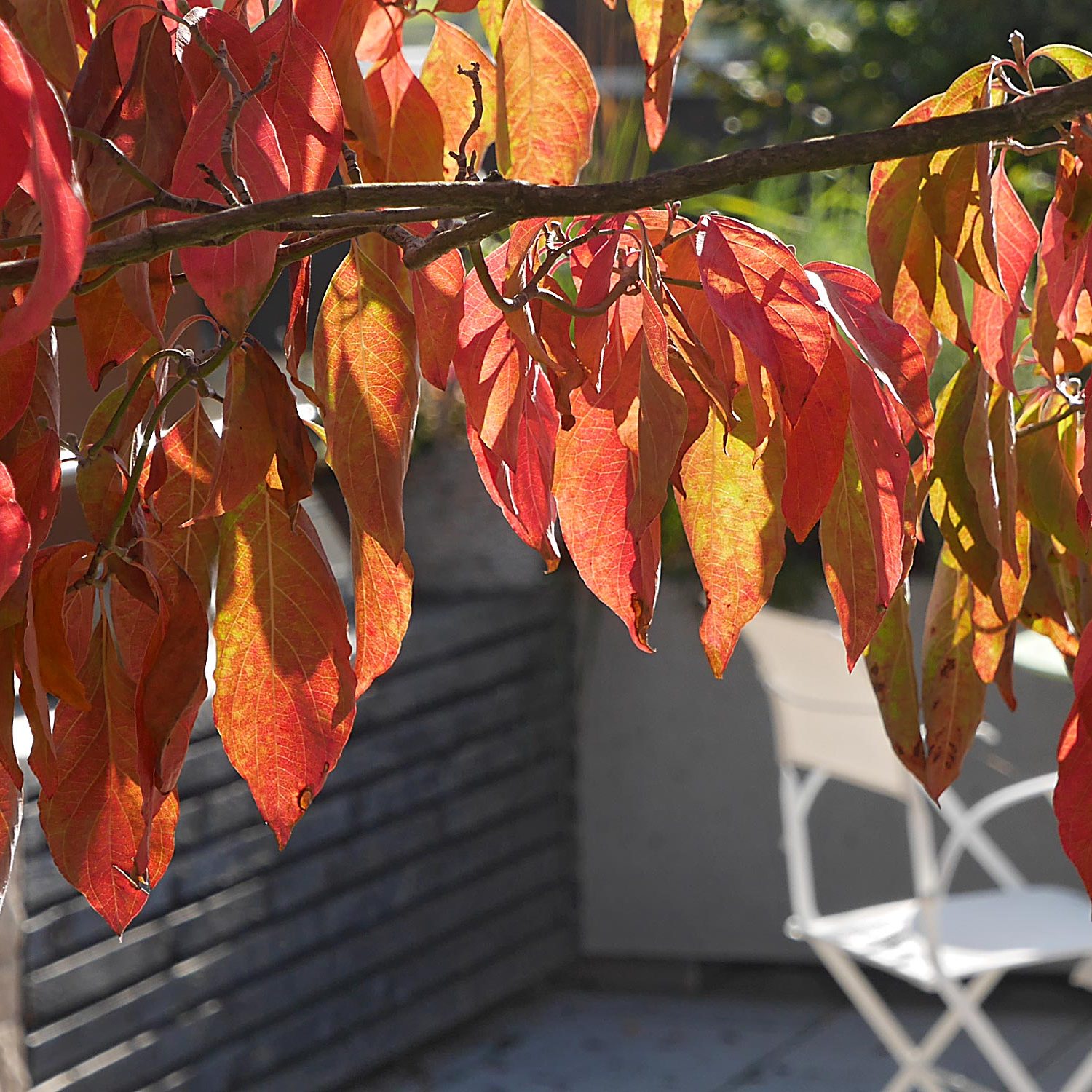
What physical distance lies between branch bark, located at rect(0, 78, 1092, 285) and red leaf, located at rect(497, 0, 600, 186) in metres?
0.21

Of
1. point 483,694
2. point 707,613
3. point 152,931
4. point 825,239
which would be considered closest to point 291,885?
point 152,931

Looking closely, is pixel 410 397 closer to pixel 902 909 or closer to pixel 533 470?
pixel 533 470

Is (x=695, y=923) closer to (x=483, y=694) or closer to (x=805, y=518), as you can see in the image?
(x=483, y=694)

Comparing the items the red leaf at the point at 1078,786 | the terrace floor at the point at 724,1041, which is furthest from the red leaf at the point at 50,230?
the terrace floor at the point at 724,1041

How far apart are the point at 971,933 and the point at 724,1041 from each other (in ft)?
2.73

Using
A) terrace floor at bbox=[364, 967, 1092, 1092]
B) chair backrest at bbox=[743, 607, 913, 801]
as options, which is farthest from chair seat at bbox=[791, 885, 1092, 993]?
terrace floor at bbox=[364, 967, 1092, 1092]

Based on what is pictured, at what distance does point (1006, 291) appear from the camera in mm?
511

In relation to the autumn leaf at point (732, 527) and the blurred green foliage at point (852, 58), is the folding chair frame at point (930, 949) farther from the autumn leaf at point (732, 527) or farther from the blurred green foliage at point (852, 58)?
the blurred green foliage at point (852, 58)

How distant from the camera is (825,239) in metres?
3.08

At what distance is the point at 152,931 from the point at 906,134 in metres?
1.80

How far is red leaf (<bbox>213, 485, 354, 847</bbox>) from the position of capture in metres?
0.44

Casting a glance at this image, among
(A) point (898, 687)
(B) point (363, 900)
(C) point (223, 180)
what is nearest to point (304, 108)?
(C) point (223, 180)

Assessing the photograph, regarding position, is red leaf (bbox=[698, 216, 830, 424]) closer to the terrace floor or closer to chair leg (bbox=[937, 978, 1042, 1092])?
chair leg (bbox=[937, 978, 1042, 1092])

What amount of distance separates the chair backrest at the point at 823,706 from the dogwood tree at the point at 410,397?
4.98 feet
